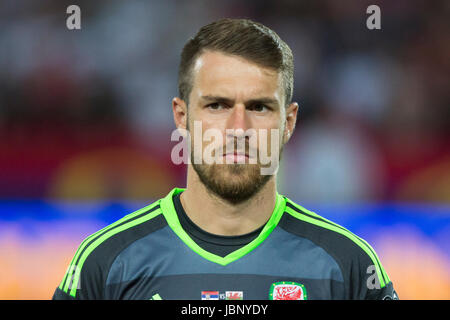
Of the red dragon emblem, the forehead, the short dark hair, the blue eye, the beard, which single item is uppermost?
the short dark hair

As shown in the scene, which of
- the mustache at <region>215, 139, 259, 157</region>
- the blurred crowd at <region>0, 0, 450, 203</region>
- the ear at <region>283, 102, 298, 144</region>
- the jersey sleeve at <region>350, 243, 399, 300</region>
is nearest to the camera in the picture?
the mustache at <region>215, 139, 259, 157</region>

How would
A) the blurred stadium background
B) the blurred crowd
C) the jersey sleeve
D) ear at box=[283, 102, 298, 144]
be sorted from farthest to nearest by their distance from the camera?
the blurred crowd
the blurred stadium background
ear at box=[283, 102, 298, 144]
the jersey sleeve

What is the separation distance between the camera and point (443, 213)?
7.07 m

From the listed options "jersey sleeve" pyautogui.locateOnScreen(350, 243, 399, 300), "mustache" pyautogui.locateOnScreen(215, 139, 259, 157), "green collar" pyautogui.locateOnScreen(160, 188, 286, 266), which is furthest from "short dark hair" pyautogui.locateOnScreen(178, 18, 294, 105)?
"jersey sleeve" pyautogui.locateOnScreen(350, 243, 399, 300)

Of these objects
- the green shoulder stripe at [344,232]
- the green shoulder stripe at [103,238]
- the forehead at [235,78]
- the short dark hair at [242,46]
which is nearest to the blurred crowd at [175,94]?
the green shoulder stripe at [344,232]

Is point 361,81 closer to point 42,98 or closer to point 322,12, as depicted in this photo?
point 322,12

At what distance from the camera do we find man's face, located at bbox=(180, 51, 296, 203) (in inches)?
99.8

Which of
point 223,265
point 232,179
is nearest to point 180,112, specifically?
point 232,179

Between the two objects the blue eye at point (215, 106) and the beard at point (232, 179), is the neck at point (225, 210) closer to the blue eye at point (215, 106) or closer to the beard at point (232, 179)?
the beard at point (232, 179)

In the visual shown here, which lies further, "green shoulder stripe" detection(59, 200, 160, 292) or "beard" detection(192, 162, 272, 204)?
"green shoulder stripe" detection(59, 200, 160, 292)

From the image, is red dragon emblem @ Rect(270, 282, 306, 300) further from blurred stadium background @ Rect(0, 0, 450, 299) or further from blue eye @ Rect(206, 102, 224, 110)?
blurred stadium background @ Rect(0, 0, 450, 299)

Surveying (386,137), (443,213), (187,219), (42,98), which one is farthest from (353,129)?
(187,219)

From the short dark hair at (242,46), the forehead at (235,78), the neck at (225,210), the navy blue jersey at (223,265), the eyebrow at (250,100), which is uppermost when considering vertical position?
the short dark hair at (242,46)

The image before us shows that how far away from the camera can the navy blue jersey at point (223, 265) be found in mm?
2576
